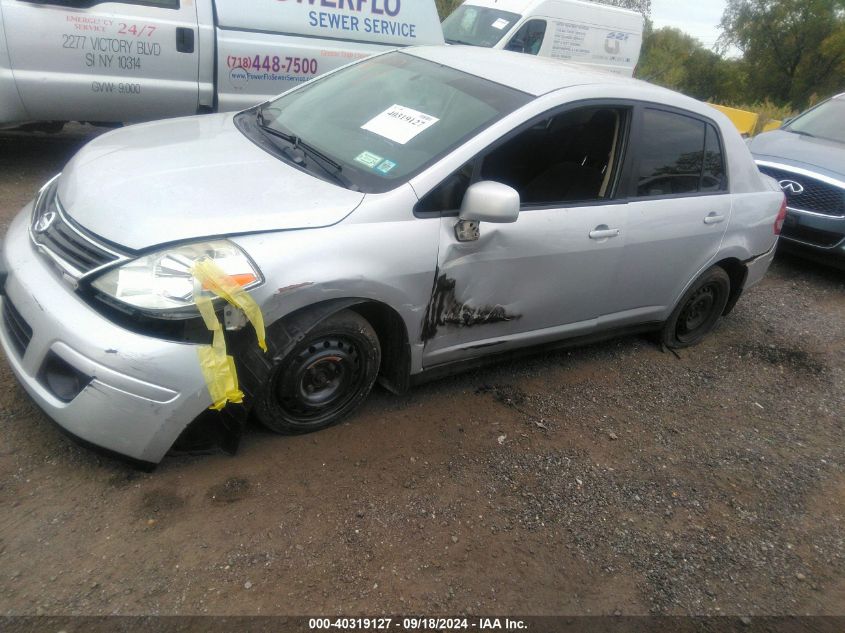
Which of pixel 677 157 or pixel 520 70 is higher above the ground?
pixel 520 70

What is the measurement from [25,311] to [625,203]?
288 centimetres

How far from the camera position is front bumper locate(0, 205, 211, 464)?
7.76ft

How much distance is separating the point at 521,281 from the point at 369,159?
95cm

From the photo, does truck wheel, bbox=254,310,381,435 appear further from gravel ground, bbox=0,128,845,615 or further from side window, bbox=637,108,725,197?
side window, bbox=637,108,725,197

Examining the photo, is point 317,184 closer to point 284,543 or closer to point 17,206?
point 284,543

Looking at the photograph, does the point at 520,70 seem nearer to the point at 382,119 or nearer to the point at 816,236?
the point at 382,119

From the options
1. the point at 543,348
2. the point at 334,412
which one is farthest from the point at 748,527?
the point at 334,412

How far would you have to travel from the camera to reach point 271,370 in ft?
8.73

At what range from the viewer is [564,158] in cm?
358

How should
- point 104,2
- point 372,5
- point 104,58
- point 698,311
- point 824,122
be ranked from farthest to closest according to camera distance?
point 824,122 → point 372,5 → point 104,58 → point 104,2 → point 698,311

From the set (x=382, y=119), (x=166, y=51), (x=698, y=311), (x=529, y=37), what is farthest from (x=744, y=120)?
(x=382, y=119)

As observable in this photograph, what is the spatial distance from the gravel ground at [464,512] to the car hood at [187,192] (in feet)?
3.12

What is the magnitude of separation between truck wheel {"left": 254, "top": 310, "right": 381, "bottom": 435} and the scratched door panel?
329 mm

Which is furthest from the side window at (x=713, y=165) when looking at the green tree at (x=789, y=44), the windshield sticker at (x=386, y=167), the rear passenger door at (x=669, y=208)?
the green tree at (x=789, y=44)
